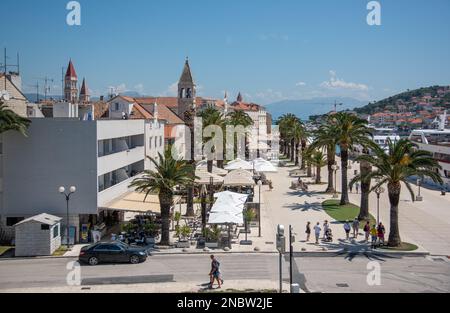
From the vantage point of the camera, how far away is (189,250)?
31047 millimetres

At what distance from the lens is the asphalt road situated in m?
23.9

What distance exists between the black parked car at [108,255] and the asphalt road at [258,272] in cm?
44

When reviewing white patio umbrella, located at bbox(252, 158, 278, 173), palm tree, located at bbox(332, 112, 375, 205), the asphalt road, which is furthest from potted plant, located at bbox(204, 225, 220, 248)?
white patio umbrella, located at bbox(252, 158, 278, 173)

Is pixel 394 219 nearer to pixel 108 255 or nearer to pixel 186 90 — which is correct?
pixel 108 255

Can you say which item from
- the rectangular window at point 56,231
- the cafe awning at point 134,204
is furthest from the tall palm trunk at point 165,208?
the rectangular window at point 56,231

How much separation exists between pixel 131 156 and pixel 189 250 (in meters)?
16.1

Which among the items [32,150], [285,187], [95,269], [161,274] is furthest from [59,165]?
[285,187]

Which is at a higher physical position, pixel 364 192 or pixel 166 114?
pixel 166 114

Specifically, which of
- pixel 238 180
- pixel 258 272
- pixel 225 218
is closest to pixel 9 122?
pixel 225 218

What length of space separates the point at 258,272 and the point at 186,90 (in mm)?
81938

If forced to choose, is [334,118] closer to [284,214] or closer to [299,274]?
[284,214]

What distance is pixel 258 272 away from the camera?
2608 centimetres

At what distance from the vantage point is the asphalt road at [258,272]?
23.9m

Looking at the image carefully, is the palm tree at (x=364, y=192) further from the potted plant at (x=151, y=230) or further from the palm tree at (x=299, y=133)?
the palm tree at (x=299, y=133)
